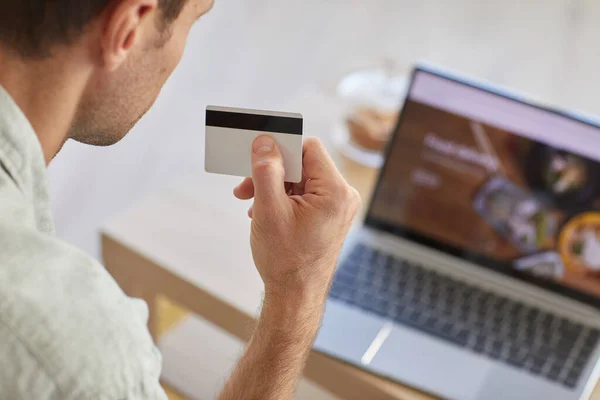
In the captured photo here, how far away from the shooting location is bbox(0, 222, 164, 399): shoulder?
489mm

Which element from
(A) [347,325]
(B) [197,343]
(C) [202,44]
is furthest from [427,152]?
(B) [197,343]

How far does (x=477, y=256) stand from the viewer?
1068mm

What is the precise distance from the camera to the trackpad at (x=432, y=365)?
910mm

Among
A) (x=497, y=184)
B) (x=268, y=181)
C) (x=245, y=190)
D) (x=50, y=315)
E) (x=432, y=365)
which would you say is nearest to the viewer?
(x=50, y=315)

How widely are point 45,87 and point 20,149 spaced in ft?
0.19

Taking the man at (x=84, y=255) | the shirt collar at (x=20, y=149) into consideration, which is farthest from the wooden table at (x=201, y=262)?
the shirt collar at (x=20, y=149)

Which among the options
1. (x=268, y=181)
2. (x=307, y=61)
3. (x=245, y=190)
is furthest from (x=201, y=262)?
(x=307, y=61)

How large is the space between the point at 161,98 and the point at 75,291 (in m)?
0.92

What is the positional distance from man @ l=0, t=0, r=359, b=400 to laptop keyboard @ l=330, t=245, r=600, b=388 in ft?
0.82

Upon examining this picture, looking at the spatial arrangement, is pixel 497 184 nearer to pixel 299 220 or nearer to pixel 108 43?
pixel 299 220

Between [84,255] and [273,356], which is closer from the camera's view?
[84,255]

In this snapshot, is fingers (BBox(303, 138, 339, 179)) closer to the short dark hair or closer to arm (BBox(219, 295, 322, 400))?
arm (BBox(219, 295, 322, 400))

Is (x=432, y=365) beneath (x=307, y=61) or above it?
beneath

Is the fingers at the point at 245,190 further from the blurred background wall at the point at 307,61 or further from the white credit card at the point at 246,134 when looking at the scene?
the blurred background wall at the point at 307,61
